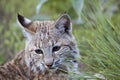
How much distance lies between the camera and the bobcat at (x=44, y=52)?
4121mm

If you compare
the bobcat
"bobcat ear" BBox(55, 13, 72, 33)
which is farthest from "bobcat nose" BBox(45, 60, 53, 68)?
"bobcat ear" BBox(55, 13, 72, 33)

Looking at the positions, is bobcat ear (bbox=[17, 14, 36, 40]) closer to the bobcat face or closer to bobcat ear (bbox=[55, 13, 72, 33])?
the bobcat face

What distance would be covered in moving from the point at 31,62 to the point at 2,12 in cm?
462

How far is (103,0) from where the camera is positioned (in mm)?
4879

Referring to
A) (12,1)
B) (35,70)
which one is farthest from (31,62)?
(12,1)

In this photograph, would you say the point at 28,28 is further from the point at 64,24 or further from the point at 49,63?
the point at 49,63

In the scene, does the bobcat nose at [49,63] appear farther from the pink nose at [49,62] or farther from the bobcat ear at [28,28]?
the bobcat ear at [28,28]

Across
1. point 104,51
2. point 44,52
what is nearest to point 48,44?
point 44,52

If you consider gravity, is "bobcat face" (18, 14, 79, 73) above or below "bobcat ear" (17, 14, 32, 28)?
below

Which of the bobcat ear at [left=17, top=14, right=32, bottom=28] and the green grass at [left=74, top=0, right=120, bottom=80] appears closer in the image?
the green grass at [left=74, top=0, right=120, bottom=80]

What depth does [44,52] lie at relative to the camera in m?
4.19

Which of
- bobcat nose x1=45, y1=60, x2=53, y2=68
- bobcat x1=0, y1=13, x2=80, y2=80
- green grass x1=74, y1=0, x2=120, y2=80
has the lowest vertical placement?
green grass x1=74, y1=0, x2=120, y2=80

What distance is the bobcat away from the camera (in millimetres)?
4121

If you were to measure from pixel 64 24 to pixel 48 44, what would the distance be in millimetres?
221
